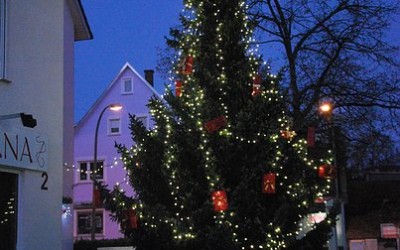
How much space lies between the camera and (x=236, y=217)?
1141 cm

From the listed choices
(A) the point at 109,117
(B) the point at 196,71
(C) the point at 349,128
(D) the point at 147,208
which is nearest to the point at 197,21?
(B) the point at 196,71

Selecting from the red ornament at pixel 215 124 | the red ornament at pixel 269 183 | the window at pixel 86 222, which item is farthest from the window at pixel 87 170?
the red ornament at pixel 269 183

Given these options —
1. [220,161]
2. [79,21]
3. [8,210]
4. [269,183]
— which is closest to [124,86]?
[79,21]

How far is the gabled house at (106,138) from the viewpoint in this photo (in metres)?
43.5

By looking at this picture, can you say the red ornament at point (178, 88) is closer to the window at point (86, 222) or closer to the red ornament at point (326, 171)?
the red ornament at point (326, 171)

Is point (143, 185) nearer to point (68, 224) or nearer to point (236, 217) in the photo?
point (236, 217)

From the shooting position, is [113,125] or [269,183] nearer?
[269,183]

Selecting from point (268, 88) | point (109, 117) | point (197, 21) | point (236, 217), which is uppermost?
point (109, 117)

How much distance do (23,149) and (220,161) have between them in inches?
133

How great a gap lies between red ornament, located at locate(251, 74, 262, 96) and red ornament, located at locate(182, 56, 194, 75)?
1198 millimetres

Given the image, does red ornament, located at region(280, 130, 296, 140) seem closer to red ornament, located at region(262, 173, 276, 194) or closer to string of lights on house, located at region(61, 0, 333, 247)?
string of lights on house, located at region(61, 0, 333, 247)

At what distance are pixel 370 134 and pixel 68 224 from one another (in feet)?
31.0

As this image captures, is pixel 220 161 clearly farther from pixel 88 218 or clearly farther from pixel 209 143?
pixel 88 218

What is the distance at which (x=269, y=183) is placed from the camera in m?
11.4
